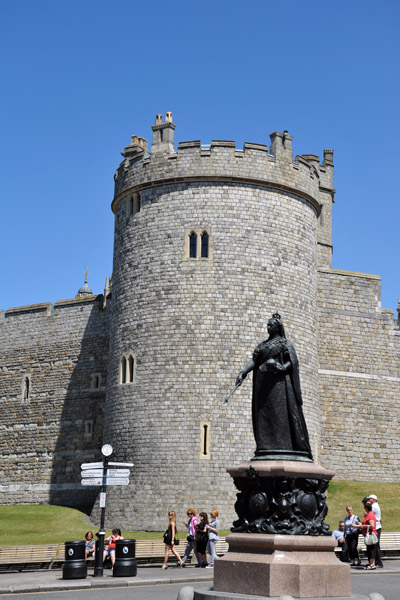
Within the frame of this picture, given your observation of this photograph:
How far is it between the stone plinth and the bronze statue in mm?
1185

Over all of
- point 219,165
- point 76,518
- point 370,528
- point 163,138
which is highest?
point 163,138

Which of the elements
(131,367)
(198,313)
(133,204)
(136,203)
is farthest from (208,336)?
(133,204)

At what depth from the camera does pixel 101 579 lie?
17.2 meters

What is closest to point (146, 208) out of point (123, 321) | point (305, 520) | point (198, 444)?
point (123, 321)

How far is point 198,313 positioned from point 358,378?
7.78 metres

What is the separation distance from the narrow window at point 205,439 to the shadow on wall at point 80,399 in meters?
6.96

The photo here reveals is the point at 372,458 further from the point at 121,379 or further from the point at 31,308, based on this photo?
the point at 31,308

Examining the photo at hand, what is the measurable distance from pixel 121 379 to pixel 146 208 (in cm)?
589

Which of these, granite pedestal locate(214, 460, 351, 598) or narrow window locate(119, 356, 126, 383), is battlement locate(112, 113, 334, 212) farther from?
granite pedestal locate(214, 460, 351, 598)

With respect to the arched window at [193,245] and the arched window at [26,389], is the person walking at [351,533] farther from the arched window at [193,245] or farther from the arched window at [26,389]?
the arched window at [26,389]

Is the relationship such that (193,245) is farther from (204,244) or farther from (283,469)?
(283,469)

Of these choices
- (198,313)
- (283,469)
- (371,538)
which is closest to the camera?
(283,469)

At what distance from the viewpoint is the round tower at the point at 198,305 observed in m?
27.4

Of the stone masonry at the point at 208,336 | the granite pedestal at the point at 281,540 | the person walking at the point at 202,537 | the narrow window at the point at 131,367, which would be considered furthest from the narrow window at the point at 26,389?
the granite pedestal at the point at 281,540
